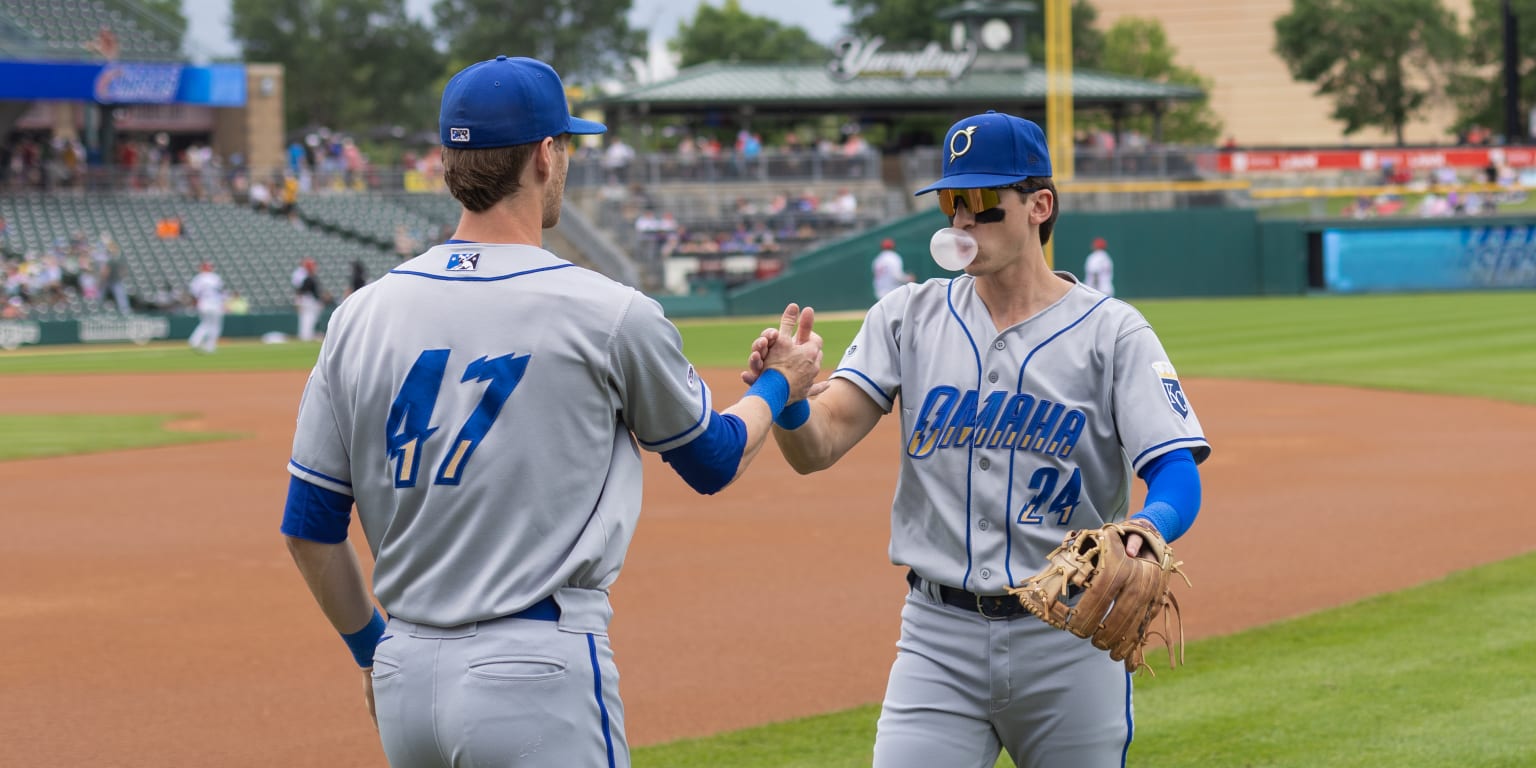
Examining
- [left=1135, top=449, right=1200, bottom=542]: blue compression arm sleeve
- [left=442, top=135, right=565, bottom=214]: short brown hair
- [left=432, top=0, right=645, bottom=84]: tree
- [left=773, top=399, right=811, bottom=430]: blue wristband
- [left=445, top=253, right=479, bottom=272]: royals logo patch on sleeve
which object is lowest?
[left=1135, top=449, right=1200, bottom=542]: blue compression arm sleeve

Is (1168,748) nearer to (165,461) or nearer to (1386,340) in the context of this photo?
(165,461)

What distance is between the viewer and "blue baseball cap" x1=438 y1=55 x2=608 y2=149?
284 cm

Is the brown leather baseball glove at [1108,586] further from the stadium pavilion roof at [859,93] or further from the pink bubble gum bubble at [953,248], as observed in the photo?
the stadium pavilion roof at [859,93]

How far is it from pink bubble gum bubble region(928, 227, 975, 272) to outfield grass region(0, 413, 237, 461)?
13.3 meters

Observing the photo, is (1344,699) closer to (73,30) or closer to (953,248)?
(953,248)

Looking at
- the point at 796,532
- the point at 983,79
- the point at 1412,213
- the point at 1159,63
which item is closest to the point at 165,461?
the point at 796,532

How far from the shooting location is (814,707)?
6.38 meters

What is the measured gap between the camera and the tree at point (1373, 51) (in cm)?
6047

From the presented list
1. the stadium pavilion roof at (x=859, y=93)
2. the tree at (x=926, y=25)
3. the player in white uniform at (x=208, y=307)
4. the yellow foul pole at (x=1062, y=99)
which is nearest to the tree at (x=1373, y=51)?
the tree at (x=926, y=25)

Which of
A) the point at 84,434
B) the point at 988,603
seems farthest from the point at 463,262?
the point at 84,434

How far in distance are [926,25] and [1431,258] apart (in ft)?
119

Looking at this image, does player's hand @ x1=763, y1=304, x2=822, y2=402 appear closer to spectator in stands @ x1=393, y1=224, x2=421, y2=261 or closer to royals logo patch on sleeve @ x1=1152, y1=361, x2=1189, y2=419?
royals logo patch on sleeve @ x1=1152, y1=361, x2=1189, y2=419

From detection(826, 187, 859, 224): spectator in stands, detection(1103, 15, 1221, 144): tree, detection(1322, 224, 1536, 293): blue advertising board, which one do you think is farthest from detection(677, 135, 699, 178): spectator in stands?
detection(1103, 15, 1221, 144): tree

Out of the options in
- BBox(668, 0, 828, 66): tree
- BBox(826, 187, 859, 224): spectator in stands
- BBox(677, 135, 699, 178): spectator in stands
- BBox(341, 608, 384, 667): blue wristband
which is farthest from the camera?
BBox(668, 0, 828, 66): tree
